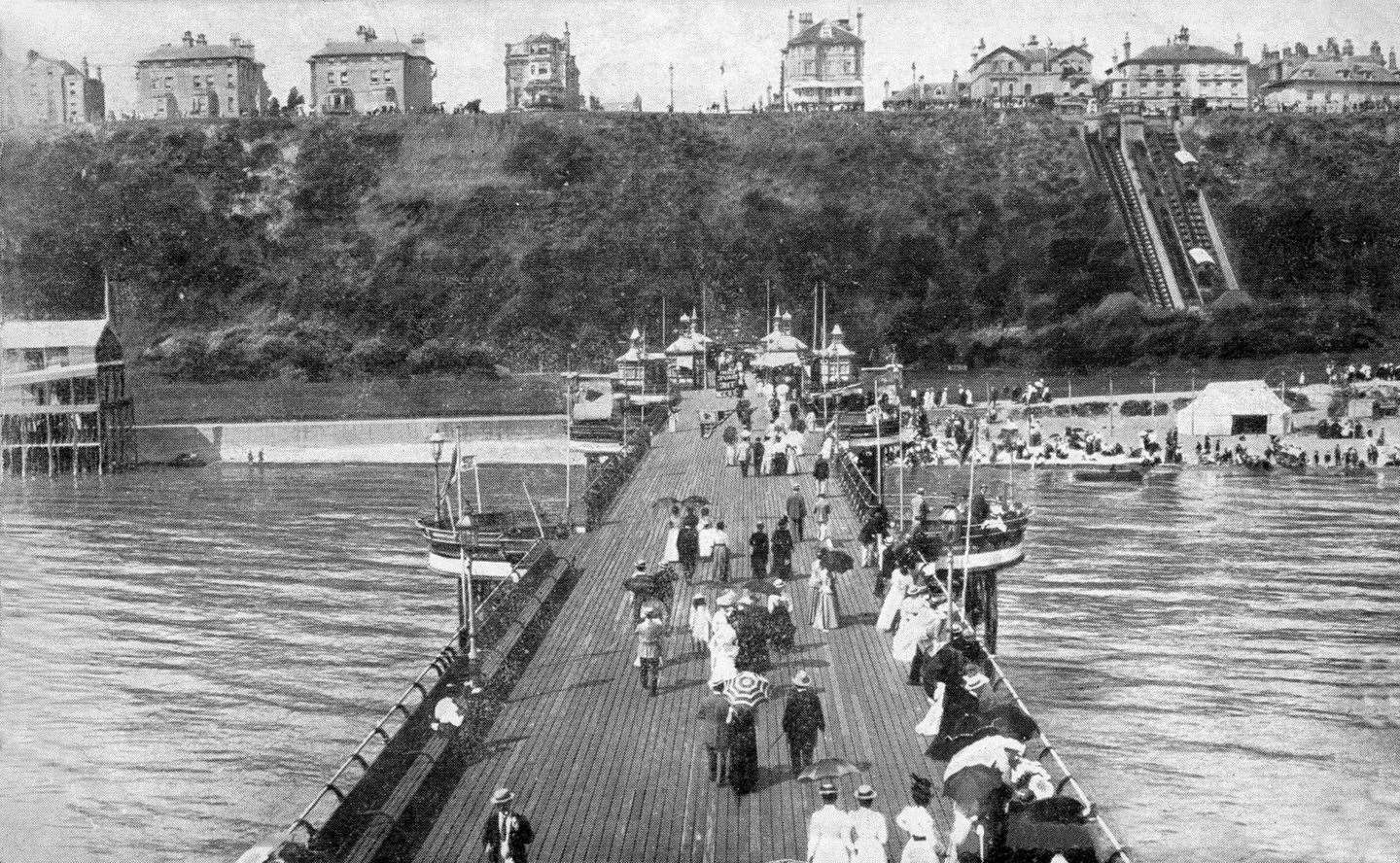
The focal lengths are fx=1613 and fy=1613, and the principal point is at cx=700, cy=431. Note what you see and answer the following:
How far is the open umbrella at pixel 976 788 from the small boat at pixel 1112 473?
4456 centimetres

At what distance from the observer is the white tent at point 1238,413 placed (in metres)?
61.2

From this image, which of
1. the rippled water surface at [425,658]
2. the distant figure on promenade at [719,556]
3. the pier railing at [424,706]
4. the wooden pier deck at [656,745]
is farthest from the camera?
the distant figure on promenade at [719,556]

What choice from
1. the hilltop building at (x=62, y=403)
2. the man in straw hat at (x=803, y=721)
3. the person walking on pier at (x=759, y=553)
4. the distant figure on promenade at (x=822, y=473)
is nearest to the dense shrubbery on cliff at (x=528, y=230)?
the hilltop building at (x=62, y=403)

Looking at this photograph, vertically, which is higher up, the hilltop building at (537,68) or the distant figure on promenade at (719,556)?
the hilltop building at (537,68)

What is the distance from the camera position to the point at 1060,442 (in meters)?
61.8

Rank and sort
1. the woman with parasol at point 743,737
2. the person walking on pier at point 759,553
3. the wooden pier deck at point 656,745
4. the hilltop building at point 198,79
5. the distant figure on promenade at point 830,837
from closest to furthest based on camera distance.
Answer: the distant figure on promenade at point 830,837, the wooden pier deck at point 656,745, the woman with parasol at point 743,737, the person walking on pier at point 759,553, the hilltop building at point 198,79

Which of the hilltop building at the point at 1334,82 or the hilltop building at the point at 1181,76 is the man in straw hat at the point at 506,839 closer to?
the hilltop building at the point at 1334,82

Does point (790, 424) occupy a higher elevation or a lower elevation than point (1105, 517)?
higher

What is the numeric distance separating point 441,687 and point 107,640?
18265 millimetres

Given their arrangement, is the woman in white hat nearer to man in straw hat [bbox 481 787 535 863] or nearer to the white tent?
man in straw hat [bbox 481 787 535 863]

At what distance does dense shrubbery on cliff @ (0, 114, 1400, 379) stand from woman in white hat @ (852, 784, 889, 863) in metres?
77.5

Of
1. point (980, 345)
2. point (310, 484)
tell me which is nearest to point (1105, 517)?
point (310, 484)

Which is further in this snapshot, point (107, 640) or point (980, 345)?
point (980, 345)

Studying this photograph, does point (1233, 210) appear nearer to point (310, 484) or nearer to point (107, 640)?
point (310, 484)
